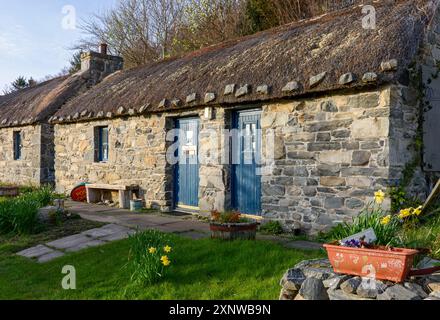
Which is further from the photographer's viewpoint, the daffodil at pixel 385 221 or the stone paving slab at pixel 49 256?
the stone paving slab at pixel 49 256

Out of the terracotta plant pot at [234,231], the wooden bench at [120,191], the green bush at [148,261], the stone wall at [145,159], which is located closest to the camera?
the green bush at [148,261]

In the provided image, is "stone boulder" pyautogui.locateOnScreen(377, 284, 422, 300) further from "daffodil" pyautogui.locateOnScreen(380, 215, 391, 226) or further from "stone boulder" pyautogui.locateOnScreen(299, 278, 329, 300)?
"daffodil" pyautogui.locateOnScreen(380, 215, 391, 226)

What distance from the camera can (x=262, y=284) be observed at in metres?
4.13

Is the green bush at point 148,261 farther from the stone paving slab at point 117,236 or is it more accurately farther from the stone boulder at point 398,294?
the stone boulder at point 398,294

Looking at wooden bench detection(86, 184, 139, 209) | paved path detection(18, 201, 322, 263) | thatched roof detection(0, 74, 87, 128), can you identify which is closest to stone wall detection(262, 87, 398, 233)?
paved path detection(18, 201, 322, 263)

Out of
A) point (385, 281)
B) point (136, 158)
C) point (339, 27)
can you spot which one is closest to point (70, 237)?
point (136, 158)

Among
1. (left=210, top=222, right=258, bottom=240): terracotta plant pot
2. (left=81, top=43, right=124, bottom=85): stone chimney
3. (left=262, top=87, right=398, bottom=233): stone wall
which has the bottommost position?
(left=210, top=222, right=258, bottom=240): terracotta plant pot

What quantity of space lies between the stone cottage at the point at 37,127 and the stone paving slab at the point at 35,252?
817cm

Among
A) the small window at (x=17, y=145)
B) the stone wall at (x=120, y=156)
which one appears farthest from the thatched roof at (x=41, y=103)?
the stone wall at (x=120, y=156)

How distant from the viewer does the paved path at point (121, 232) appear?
5.97 metres

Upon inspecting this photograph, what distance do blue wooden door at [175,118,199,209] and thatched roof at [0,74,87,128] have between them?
6.66m

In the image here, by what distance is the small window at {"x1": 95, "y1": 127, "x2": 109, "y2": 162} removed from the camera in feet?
37.4

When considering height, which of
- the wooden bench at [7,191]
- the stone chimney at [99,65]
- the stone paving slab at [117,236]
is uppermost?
the stone chimney at [99,65]

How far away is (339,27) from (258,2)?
9304 millimetres
